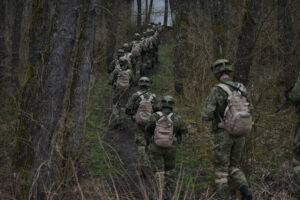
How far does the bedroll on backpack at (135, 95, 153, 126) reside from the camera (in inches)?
262

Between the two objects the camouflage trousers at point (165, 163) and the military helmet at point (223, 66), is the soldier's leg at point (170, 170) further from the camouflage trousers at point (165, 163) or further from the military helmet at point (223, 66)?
the military helmet at point (223, 66)

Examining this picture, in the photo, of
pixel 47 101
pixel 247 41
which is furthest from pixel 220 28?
pixel 47 101

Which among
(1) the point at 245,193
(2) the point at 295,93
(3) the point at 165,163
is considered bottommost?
(1) the point at 245,193

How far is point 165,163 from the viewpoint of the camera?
18.8ft

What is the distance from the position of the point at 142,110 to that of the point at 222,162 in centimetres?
217

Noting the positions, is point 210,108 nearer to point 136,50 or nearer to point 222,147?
point 222,147

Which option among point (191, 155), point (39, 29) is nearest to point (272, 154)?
point (191, 155)

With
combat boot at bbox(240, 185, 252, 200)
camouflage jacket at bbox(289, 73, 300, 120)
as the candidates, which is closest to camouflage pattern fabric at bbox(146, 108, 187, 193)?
combat boot at bbox(240, 185, 252, 200)

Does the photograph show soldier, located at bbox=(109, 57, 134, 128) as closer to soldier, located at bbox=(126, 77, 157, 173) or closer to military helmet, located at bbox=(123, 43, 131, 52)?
soldier, located at bbox=(126, 77, 157, 173)

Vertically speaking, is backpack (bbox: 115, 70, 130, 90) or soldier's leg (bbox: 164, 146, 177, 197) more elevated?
backpack (bbox: 115, 70, 130, 90)

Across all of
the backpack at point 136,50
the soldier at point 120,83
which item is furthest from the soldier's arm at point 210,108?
the backpack at point 136,50

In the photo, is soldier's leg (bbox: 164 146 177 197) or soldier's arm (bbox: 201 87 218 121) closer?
soldier's arm (bbox: 201 87 218 121)

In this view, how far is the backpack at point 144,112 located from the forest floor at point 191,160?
2.61 feet

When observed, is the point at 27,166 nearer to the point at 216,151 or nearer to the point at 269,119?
the point at 216,151
